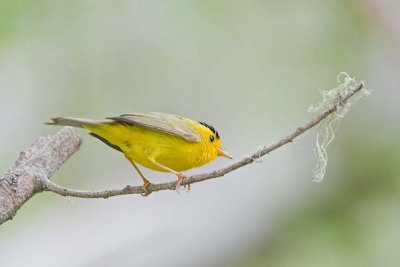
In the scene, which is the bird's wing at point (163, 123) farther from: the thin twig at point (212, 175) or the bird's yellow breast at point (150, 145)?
the thin twig at point (212, 175)

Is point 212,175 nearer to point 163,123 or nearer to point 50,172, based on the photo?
point 163,123

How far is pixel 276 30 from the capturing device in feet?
24.7

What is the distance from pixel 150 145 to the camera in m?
3.54

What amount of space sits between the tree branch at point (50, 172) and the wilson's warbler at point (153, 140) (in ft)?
0.80

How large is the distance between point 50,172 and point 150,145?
451 millimetres

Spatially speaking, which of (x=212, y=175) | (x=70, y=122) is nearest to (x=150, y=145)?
(x=70, y=122)

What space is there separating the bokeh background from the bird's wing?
1725mm

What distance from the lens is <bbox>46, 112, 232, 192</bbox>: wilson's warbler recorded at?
3516 millimetres

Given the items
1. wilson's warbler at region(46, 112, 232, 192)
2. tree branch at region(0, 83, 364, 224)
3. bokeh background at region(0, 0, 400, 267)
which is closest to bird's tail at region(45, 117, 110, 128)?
wilson's warbler at region(46, 112, 232, 192)

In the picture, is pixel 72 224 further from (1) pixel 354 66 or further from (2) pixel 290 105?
(1) pixel 354 66

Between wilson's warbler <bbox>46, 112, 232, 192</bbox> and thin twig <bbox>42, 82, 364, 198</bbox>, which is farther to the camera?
wilson's warbler <bbox>46, 112, 232, 192</bbox>

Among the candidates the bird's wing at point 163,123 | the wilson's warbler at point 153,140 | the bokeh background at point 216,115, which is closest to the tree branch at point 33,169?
the wilson's warbler at point 153,140

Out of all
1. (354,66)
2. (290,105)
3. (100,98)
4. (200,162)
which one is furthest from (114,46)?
(200,162)

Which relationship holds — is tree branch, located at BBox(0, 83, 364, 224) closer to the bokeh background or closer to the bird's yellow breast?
the bird's yellow breast
